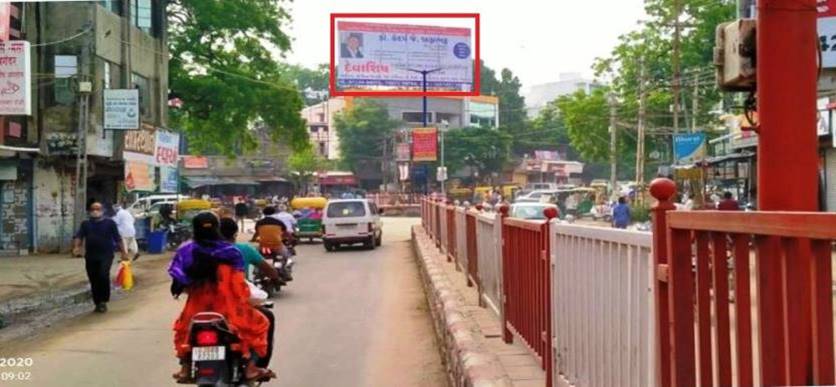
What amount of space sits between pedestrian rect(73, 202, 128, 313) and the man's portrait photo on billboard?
2654 cm

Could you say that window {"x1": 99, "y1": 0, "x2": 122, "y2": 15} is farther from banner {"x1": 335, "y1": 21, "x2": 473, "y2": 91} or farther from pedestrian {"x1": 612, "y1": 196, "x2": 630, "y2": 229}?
pedestrian {"x1": 612, "y1": 196, "x2": 630, "y2": 229}

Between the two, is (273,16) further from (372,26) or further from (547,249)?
(547,249)

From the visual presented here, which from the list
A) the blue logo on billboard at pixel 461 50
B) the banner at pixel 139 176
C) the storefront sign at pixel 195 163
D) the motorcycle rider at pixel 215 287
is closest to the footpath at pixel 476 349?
the motorcycle rider at pixel 215 287

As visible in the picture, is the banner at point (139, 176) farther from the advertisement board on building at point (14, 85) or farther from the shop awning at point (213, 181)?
the shop awning at point (213, 181)

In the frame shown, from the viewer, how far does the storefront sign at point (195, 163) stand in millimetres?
66062

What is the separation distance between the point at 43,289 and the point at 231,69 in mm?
17292

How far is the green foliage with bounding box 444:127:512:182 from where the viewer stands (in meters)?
68.1

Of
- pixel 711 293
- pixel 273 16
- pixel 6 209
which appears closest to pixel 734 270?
pixel 711 293

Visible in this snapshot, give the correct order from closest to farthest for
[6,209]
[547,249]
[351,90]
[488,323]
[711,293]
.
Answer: [711,293] < [547,249] < [488,323] < [6,209] < [351,90]

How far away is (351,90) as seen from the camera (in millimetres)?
38375

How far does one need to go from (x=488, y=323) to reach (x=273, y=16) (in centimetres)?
2557

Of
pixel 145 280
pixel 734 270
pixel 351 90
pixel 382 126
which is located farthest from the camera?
pixel 382 126

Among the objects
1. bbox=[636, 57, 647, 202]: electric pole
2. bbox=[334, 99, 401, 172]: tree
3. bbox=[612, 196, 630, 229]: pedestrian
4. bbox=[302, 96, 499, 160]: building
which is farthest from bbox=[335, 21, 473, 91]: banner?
bbox=[302, 96, 499, 160]: building

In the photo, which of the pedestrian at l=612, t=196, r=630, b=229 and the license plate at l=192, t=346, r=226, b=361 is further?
the pedestrian at l=612, t=196, r=630, b=229
